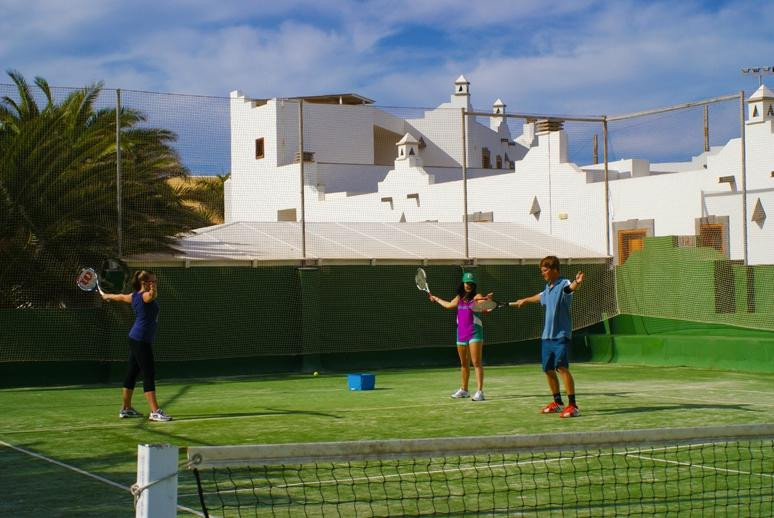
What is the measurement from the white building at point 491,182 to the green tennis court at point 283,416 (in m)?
5.51

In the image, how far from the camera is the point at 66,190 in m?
17.2

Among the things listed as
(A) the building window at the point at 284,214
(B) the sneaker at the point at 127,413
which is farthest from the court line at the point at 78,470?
(A) the building window at the point at 284,214

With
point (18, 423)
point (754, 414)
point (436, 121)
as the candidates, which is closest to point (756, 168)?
point (436, 121)

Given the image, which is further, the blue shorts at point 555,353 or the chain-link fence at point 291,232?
the chain-link fence at point 291,232

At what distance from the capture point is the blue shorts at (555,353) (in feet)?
36.3

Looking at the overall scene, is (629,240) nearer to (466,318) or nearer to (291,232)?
(291,232)

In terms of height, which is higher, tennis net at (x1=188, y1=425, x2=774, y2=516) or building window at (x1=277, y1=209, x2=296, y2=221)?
building window at (x1=277, y1=209, x2=296, y2=221)

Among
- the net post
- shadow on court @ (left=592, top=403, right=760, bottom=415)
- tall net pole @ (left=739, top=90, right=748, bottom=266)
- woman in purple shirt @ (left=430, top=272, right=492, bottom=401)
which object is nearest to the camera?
the net post

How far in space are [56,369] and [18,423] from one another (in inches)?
220

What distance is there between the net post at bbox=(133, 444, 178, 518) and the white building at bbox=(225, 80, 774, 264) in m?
16.6

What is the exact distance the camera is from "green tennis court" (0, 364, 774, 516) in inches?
312

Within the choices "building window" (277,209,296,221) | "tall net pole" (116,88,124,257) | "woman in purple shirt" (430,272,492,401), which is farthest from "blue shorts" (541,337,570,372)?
"building window" (277,209,296,221)

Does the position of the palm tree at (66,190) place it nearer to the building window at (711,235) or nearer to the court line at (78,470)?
the court line at (78,470)

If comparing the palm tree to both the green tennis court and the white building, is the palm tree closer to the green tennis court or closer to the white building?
the green tennis court
